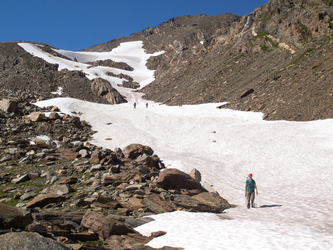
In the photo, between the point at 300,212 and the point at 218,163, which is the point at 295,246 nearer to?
the point at 300,212

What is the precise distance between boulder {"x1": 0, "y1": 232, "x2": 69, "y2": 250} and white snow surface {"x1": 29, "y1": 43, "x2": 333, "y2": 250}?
3105 millimetres

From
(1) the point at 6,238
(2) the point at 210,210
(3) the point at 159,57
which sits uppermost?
(3) the point at 159,57

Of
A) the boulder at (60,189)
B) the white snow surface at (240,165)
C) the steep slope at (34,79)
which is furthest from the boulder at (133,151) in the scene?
the steep slope at (34,79)

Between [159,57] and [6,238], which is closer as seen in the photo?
[6,238]

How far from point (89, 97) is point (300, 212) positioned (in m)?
54.7

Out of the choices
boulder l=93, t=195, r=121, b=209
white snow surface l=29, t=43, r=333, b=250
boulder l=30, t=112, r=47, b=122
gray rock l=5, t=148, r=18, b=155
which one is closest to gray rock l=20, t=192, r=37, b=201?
boulder l=93, t=195, r=121, b=209

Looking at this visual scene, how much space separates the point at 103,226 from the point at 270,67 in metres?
49.0

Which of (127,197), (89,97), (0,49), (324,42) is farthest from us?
(0,49)

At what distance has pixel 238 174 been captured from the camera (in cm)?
1919

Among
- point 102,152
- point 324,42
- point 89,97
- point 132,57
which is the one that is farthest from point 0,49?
point 324,42

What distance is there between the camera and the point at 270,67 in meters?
47.7

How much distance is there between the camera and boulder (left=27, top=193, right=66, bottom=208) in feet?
31.8

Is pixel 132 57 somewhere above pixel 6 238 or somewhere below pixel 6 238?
above

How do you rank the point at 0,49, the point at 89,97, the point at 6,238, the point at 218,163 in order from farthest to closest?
the point at 0,49, the point at 89,97, the point at 218,163, the point at 6,238
